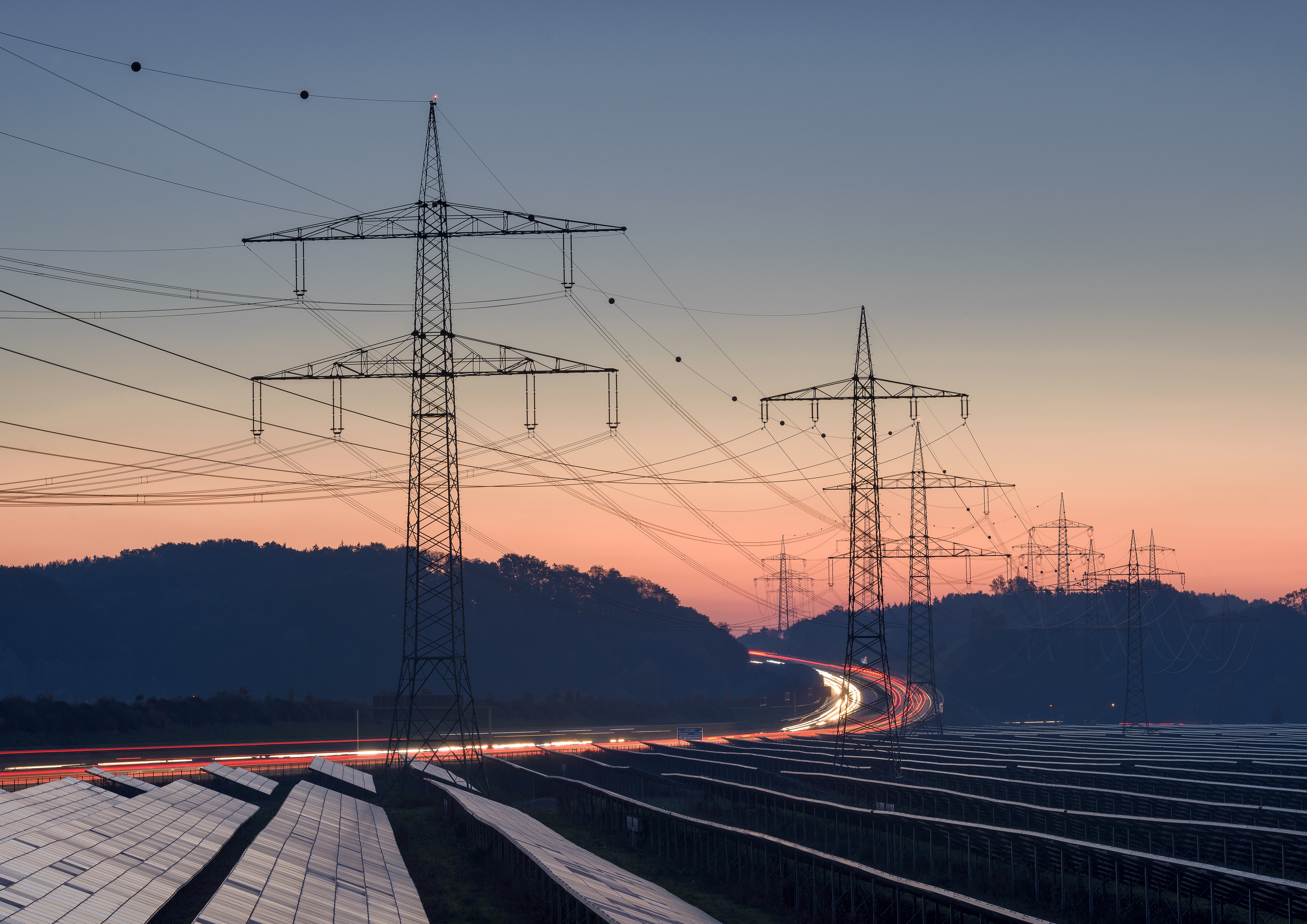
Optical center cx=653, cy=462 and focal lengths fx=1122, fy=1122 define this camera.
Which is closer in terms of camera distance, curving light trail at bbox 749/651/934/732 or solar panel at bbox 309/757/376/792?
solar panel at bbox 309/757/376/792

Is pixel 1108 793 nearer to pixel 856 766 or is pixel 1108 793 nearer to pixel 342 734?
pixel 856 766

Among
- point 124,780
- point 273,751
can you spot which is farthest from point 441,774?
point 273,751

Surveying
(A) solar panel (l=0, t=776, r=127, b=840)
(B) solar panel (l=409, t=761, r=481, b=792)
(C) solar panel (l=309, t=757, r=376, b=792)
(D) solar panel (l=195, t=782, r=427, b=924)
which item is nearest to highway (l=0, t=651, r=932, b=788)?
(C) solar panel (l=309, t=757, r=376, b=792)

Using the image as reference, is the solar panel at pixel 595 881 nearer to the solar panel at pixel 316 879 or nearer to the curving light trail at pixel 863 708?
the solar panel at pixel 316 879

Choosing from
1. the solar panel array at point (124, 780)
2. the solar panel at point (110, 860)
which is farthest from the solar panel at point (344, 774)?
the solar panel at point (110, 860)

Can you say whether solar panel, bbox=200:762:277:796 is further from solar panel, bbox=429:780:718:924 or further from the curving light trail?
the curving light trail

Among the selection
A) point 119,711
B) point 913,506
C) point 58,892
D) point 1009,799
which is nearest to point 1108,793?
point 1009,799
